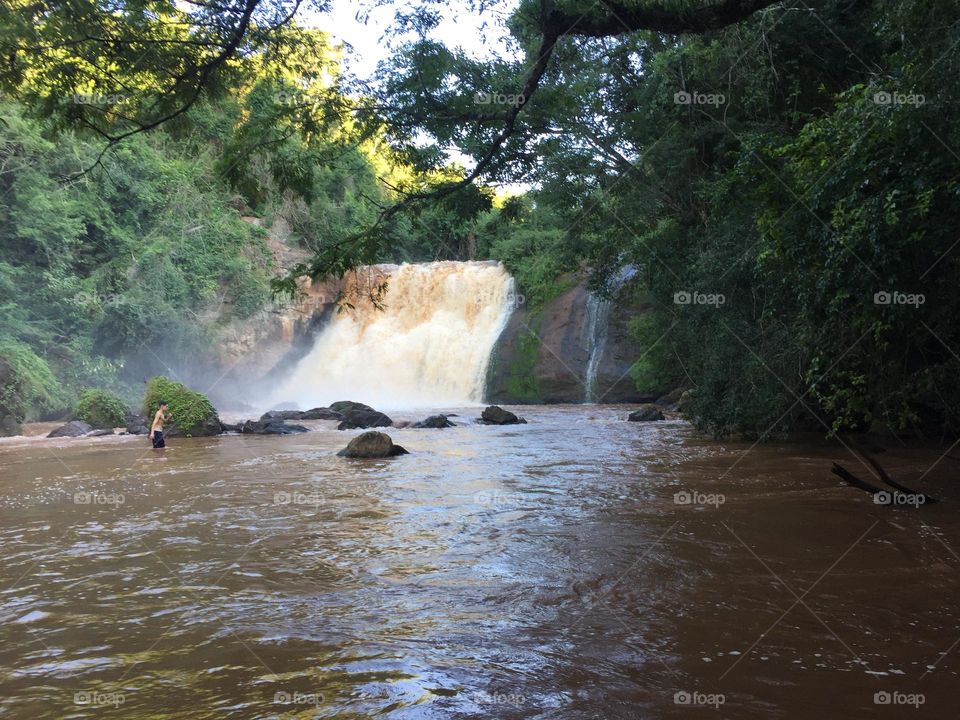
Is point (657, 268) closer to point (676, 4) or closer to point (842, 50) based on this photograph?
point (842, 50)

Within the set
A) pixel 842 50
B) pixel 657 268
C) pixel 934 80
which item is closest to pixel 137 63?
pixel 934 80

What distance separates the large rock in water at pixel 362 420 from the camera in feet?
66.3

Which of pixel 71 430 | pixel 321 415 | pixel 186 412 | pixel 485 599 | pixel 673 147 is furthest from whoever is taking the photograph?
pixel 321 415

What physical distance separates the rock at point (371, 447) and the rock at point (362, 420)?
6645 millimetres

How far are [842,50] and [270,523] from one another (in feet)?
31.7

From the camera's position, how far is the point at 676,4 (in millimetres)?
6398

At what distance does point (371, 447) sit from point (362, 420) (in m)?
7.37

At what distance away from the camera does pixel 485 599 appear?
5105mm

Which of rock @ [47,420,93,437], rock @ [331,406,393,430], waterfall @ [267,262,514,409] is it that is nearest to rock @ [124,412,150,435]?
rock @ [47,420,93,437]

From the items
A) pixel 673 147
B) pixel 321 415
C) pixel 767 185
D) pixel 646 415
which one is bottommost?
pixel 321 415

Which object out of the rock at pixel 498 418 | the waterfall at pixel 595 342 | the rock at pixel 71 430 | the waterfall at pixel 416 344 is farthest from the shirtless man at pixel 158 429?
the waterfall at pixel 595 342

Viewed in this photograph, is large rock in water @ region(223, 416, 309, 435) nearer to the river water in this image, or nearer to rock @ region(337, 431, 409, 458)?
rock @ region(337, 431, 409, 458)

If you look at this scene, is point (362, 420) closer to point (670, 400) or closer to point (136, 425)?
point (136, 425)

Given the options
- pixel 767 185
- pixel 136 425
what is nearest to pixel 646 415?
pixel 767 185
